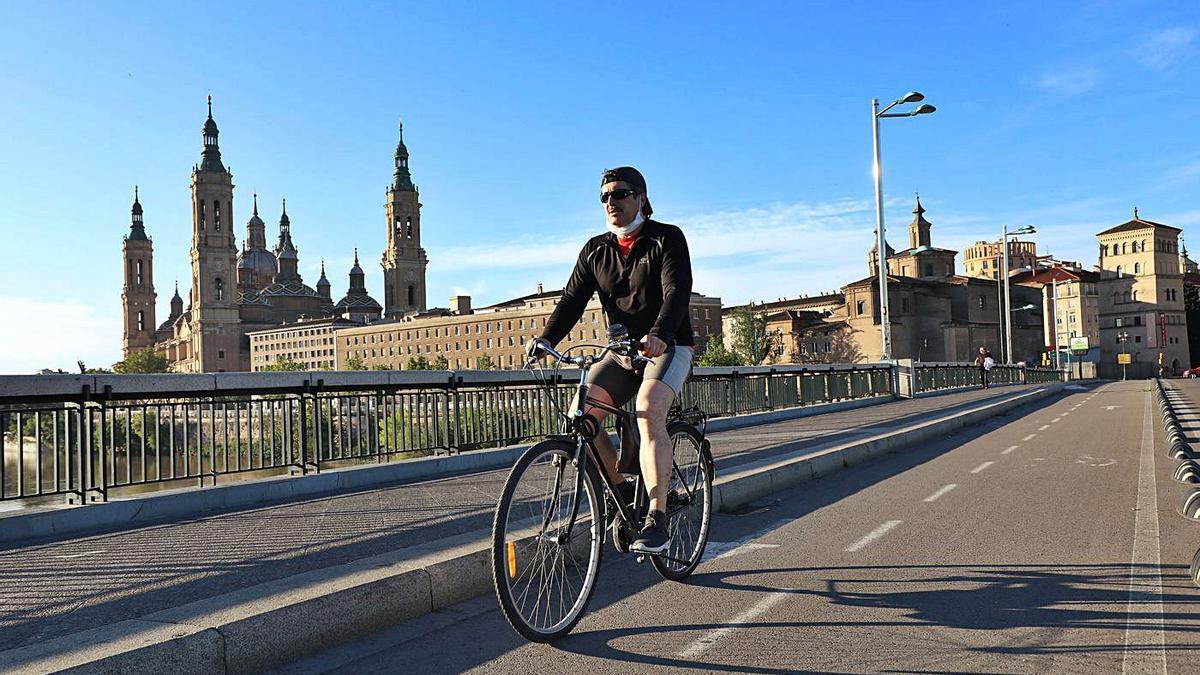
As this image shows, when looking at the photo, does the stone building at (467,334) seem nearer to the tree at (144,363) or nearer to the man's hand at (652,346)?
the tree at (144,363)

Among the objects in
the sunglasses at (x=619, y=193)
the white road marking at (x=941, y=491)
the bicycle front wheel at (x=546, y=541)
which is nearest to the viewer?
the bicycle front wheel at (x=546, y=541)

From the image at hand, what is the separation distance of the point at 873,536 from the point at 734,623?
2.78m

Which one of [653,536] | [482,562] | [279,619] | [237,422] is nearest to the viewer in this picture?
[279,619]

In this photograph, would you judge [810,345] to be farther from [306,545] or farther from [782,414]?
[306,545]

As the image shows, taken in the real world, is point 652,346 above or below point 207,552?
above

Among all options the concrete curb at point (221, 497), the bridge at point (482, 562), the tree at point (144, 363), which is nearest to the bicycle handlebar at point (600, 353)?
the bridge at point (482, 562)

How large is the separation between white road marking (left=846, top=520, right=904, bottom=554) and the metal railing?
2.54 meters

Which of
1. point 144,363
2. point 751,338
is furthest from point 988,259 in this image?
point 144,363

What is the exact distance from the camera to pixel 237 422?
11.2 metres

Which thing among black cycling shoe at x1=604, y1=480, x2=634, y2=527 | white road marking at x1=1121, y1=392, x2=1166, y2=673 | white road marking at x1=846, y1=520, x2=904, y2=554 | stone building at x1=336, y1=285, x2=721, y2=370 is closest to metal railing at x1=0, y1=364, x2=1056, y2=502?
black cycling shoe at x1=604, y1=480, x2=634, y2=527

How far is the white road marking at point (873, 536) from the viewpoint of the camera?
267 inches

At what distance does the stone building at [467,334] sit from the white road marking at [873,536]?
142479mm

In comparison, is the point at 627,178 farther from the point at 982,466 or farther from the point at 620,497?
the point at 982,466

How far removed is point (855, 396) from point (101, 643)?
28.8 meters
